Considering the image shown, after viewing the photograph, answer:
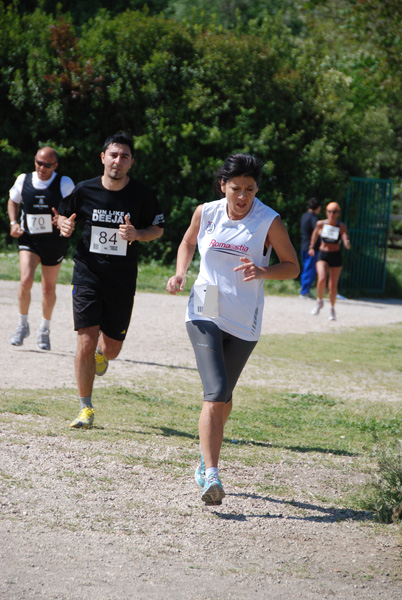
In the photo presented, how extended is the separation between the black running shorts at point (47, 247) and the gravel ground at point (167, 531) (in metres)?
3.15

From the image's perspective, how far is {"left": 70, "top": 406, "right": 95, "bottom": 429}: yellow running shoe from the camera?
19.4ft

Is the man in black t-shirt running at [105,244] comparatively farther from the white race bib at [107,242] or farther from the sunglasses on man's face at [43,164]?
the sunglasses on man's face at [43,164]

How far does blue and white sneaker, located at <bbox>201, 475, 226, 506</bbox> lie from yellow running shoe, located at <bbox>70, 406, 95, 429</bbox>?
174 centimetres

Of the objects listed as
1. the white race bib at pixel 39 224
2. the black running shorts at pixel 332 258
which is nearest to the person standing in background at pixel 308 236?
the black running shorts at pixel 332 258

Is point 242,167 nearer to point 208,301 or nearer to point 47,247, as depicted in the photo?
point 208,301

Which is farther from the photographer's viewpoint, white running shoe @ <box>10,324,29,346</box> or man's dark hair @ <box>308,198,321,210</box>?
man's dark hair @ <box>308,198,321,210</box>

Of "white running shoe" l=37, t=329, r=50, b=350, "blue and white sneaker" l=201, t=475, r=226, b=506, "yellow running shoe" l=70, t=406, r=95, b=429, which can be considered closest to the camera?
"blue and white sneaker" l=201, t=475, r=226, b=506

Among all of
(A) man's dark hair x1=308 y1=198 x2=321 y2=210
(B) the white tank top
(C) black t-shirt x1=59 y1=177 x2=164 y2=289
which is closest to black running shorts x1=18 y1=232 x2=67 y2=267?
(C) black t-shirt x1=59 y1=177 x2=164 y2=289

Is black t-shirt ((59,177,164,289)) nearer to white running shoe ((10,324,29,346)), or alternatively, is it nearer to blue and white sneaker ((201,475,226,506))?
blue and white sneaker ((201,475,226,506))

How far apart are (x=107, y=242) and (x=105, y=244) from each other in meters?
0.02

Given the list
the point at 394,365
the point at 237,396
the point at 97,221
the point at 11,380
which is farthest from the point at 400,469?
the point at 394,365

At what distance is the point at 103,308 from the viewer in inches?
244

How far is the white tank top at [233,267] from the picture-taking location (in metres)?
4.71

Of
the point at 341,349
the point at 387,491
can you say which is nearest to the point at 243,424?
the point at 387,491
